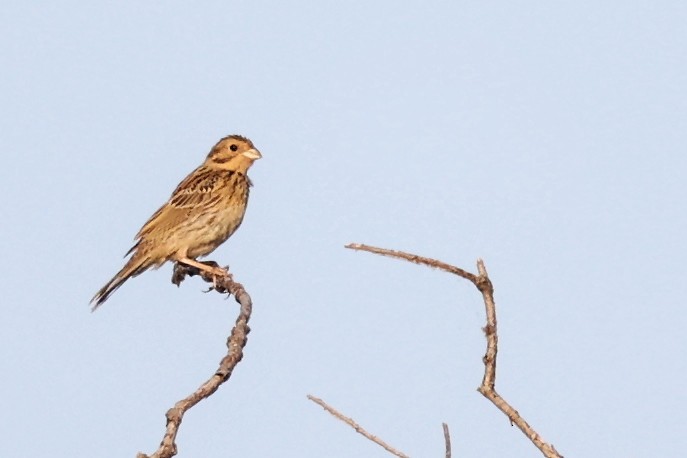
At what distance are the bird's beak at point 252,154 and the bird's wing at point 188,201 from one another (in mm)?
282

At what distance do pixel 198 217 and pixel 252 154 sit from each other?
0.82 meters

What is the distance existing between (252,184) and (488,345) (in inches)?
293

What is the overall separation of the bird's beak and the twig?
716cm

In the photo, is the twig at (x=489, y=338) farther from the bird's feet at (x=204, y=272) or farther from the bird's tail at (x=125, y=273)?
the bird's tail at (x=125, y=273)

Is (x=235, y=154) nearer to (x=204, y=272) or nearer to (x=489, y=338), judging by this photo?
(x=204, y=272)

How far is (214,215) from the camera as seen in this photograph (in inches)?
423

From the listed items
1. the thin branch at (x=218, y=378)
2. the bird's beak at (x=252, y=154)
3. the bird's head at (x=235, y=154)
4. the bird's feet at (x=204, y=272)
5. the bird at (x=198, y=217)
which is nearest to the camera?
the thin branch at (x=218, y=378)

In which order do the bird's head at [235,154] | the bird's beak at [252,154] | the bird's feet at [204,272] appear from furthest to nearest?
1. the bird's head at [235,154]
2. the bird's beak at [252,154]
3. the bird's feet at [204,272]

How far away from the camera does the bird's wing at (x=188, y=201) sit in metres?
10.8

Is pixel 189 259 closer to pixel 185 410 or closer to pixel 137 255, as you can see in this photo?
pixel 137 255

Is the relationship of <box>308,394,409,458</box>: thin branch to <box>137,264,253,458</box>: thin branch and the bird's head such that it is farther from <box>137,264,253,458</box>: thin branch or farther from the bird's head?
the bird's head

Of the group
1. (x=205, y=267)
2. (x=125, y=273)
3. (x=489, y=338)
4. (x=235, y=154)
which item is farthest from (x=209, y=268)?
(x=489, y=338)

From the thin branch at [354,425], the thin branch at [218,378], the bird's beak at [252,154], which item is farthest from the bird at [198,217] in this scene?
the thin branch at [354,425]

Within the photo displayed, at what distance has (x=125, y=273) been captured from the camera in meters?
10.5
